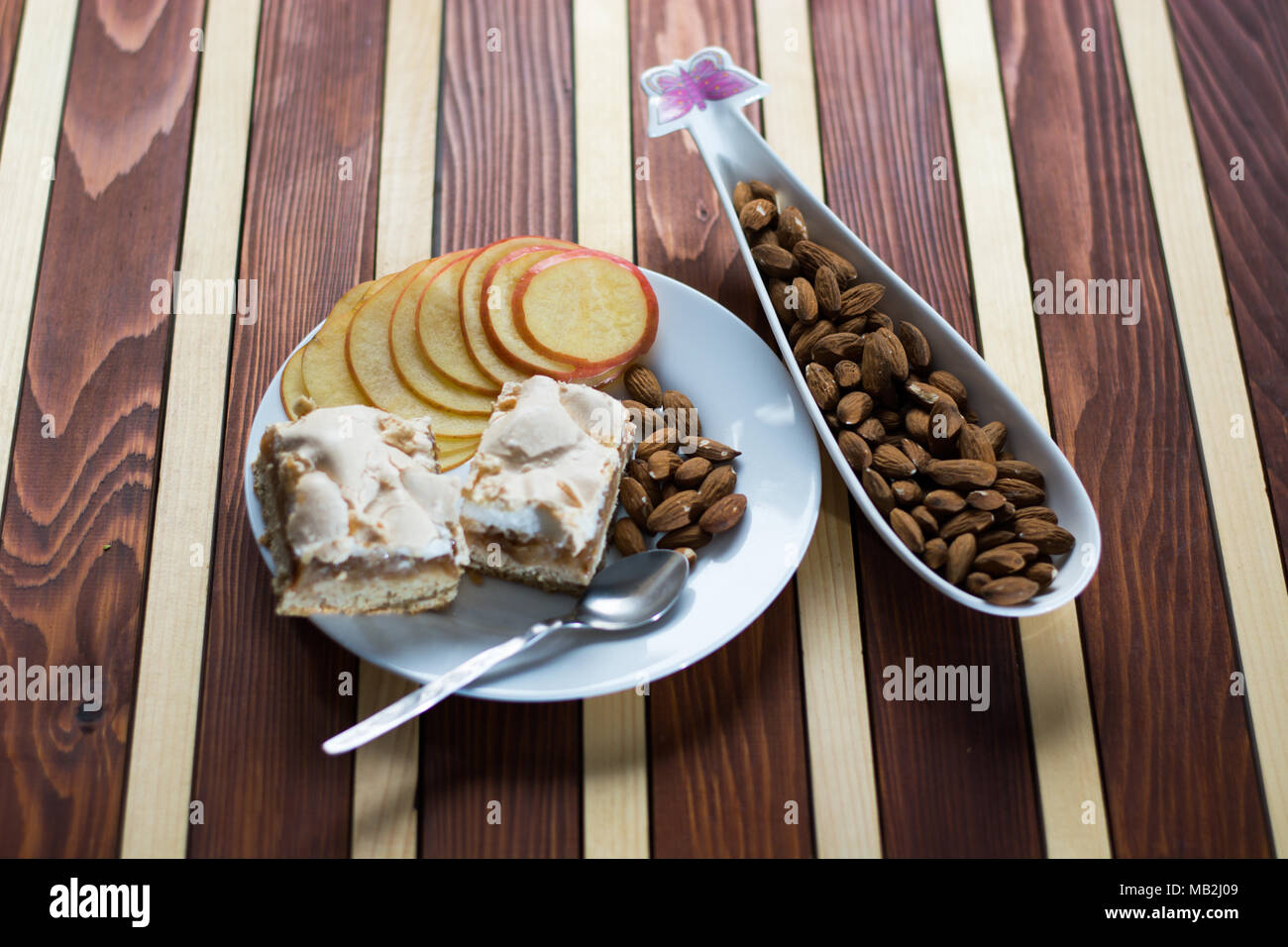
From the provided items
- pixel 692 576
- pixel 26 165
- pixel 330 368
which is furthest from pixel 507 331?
pixel 26 165

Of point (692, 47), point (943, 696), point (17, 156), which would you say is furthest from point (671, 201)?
point (17, 156)

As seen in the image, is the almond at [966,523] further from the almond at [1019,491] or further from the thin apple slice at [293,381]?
the thin apple slice at [293,381]

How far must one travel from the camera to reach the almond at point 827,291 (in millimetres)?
2436

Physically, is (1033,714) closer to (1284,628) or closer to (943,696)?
(943,696)

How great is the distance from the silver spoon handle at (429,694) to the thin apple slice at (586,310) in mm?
708

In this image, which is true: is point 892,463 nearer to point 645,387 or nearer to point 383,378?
point 645,387

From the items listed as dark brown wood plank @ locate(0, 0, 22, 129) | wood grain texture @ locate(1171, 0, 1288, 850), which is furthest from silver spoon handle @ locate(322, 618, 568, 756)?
dark brown wood plank @ locate(0, 0, 22, 129)

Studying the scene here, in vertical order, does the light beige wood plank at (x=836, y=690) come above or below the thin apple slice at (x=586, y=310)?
below

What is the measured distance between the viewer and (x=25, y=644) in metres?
2.33

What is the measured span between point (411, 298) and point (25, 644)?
1.19 m

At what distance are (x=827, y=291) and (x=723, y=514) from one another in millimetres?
622

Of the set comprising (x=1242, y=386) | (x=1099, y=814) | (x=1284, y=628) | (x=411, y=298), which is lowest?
(x=1099, y=814)

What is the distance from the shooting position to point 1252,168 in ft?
9.79

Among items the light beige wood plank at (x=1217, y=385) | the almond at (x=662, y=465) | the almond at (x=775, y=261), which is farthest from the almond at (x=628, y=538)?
the light beige wood plank at (x=1217, y=385)
